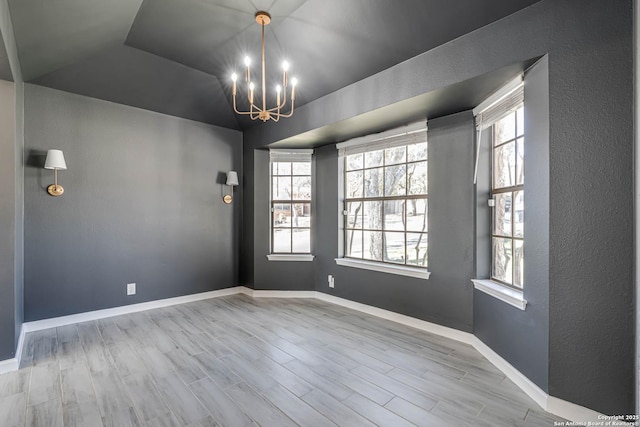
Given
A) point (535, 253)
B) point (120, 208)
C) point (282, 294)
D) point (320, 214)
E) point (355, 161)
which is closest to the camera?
point (535, 253)

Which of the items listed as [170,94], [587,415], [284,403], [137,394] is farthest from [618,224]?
[170,94]

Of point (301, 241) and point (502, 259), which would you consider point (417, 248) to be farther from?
point (301, 241)

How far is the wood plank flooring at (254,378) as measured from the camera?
1.81 metres

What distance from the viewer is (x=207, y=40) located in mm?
3014

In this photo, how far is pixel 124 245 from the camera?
11.9ft

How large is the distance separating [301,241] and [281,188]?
838 millimetres

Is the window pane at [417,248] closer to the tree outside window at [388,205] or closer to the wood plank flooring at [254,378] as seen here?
the tree outside window at [388,205]

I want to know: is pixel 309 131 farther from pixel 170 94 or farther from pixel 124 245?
pixel 124 245

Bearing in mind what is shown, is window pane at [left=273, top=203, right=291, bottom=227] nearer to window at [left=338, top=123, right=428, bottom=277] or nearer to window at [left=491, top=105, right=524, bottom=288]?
window at [left=338, top=123, right=428, bottom=277]

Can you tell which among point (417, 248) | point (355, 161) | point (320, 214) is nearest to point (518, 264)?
point (417, 248)

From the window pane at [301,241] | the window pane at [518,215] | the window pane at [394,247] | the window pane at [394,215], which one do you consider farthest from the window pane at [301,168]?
the window pane at [518,215]

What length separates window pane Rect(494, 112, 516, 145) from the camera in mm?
2432

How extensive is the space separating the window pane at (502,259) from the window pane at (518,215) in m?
0.13

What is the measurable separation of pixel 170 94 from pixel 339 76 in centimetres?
215
